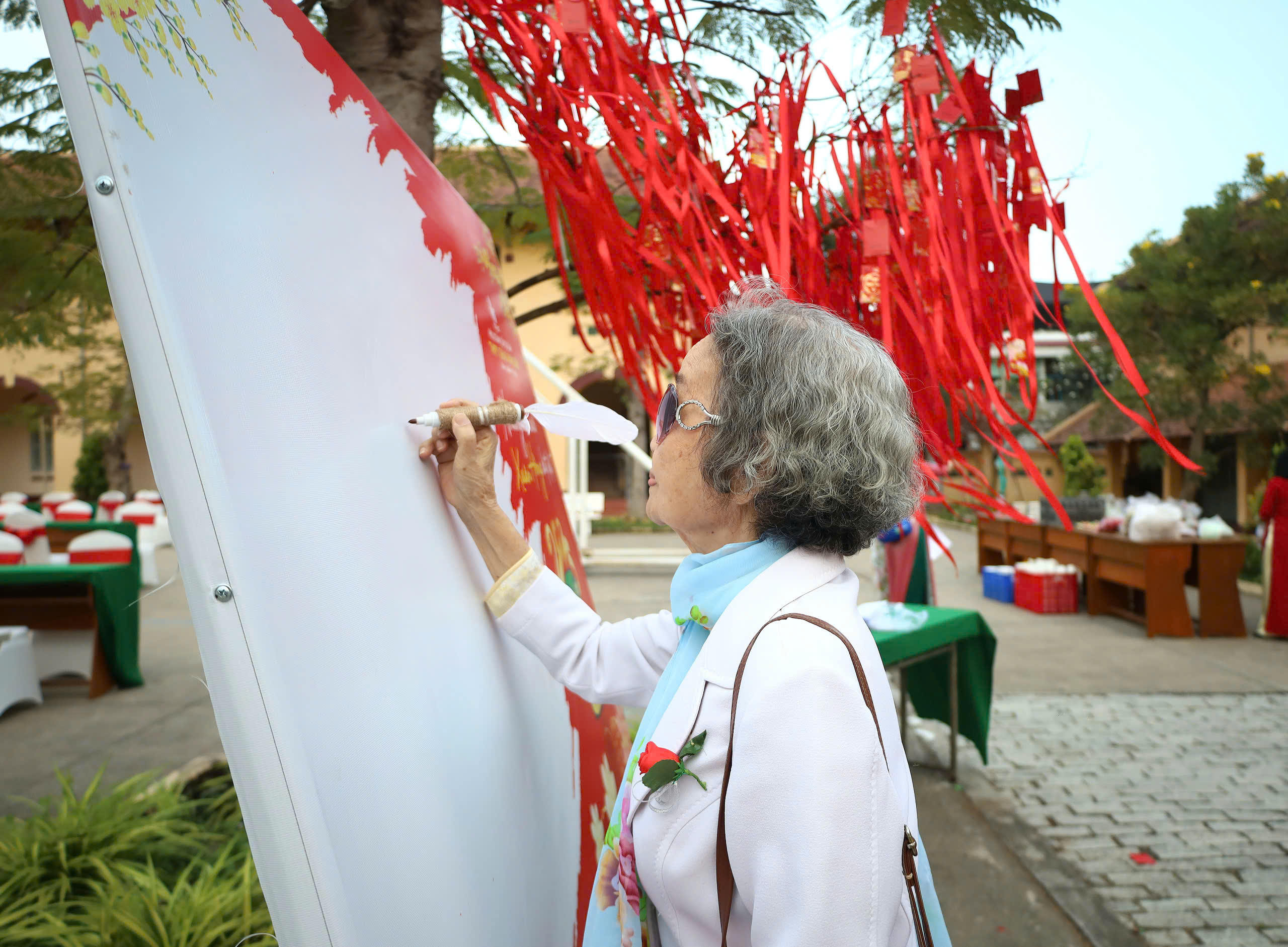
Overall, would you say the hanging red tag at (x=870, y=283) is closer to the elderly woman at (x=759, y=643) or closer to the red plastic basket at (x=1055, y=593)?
the elderly woman at (x=759, y=643)

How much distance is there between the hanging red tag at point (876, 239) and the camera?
189 centimetres

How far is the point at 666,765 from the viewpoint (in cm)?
104

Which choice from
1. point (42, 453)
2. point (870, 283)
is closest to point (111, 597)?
point (870, 283)

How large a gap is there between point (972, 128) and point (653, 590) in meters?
9.22

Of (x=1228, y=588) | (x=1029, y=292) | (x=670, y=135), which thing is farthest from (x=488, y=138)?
(x=1228, y=588)

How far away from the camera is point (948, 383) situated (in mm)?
1933

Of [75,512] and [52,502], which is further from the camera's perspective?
[52,502]

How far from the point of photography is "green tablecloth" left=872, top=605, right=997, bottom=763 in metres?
4.24

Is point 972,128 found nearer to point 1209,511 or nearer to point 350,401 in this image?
point 350,401

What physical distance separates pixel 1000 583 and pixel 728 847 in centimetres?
997

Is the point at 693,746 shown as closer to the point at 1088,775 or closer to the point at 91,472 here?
the point at 1088,775

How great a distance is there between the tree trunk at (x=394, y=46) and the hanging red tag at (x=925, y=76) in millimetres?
1165

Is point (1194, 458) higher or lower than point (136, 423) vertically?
lower

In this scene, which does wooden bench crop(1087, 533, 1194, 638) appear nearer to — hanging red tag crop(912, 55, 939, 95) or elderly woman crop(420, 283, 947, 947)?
hanging red tag crop(912, 55, 939, 95)
